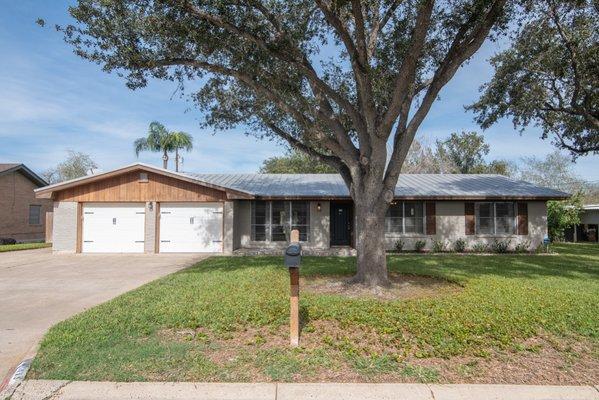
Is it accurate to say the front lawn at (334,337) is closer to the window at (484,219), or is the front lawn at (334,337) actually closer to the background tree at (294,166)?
the window at (484,219)

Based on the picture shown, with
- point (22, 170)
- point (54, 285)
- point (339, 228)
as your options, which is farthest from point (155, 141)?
point (54, 285)

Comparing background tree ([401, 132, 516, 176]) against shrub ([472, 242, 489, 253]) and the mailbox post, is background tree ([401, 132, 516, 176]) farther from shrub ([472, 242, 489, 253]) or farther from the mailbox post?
the mailbox post

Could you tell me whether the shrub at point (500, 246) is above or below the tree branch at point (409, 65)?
below

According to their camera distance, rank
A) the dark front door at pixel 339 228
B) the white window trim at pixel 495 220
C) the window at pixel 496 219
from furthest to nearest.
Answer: the dark front door at pixel 339 228 < the window at pixel 496 219 < the white window trim at pixel 495 220

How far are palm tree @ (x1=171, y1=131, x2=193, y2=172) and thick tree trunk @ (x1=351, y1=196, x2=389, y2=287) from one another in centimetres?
2697

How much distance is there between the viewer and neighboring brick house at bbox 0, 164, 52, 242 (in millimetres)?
24703

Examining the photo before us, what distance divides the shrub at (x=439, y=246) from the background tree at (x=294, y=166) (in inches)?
756

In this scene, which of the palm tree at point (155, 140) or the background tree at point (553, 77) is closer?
the background tree at point (553, 77)

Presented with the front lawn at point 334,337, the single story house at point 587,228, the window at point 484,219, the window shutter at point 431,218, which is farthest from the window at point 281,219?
the single story house at point 587,228

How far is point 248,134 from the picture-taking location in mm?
12266

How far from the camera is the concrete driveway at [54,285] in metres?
5.82

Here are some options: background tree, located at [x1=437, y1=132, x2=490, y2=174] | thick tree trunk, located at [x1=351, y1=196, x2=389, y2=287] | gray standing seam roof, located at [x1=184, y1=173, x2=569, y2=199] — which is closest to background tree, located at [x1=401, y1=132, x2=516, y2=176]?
background tree, located at [x1=437, y1=132, x2=490, y2=174]

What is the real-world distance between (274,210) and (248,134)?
640 centimetres

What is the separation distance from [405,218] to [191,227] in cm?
901
